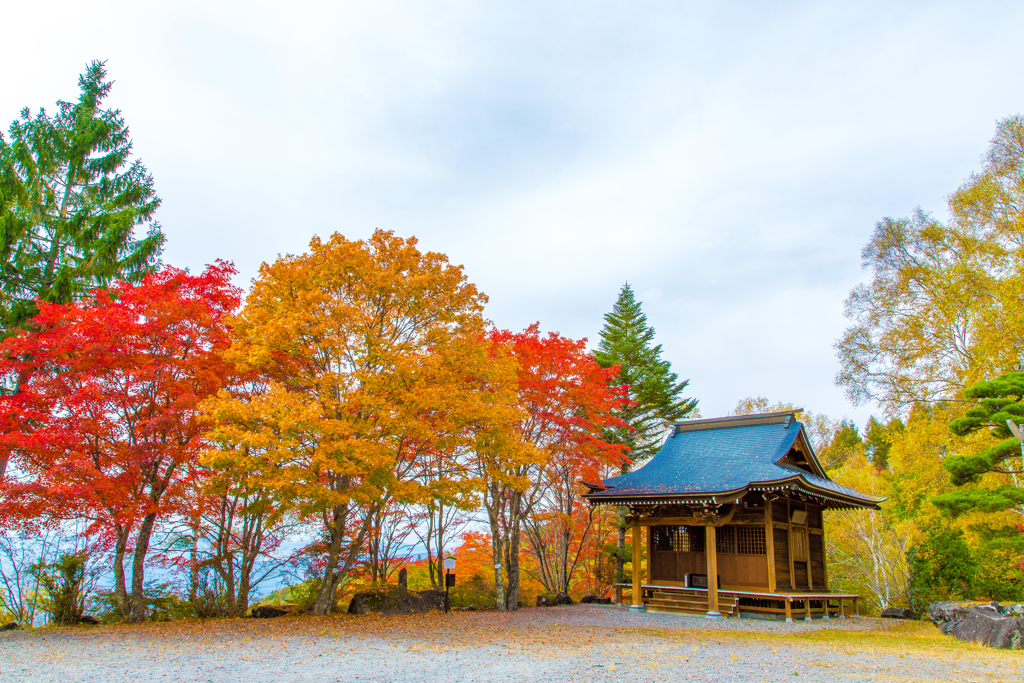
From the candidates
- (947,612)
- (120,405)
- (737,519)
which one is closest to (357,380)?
(120,405)

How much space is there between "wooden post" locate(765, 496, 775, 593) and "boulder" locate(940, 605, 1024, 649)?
142 inches

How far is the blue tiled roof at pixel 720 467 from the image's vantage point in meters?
13.3

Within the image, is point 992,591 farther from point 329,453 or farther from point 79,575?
point 79,575

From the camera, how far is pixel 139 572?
458 inches

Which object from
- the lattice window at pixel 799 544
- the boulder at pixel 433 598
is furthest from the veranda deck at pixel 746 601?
the boulder at pixel 433 598

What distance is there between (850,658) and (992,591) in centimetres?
1181

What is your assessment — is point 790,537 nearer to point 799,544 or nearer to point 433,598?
point 799,544

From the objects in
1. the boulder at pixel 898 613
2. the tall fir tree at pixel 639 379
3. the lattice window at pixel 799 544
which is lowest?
the boulder at pixel 898 613

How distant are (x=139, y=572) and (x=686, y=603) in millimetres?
11898

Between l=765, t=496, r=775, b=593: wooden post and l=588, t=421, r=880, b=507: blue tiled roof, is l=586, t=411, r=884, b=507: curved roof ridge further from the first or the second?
l=765, t=496, r=775, b=593: wooden post

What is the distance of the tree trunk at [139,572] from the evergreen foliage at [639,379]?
49.4 ft

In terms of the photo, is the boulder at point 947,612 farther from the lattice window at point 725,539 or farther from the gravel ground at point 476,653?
the lattice window at point 725,539

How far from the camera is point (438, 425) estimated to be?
36.4 ft

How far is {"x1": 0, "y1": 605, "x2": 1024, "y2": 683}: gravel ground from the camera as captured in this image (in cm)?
643
